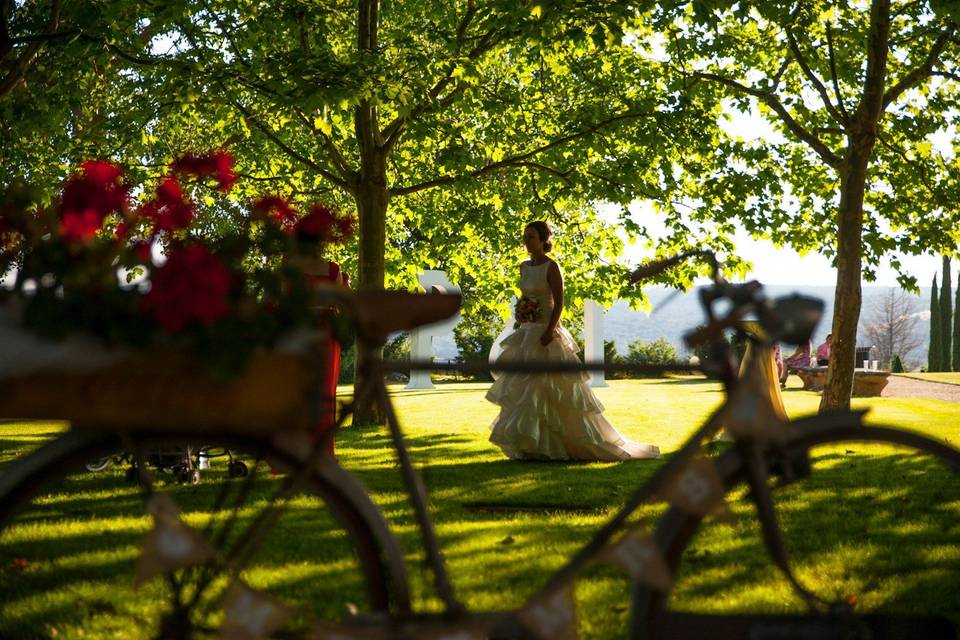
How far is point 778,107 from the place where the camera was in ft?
55.3

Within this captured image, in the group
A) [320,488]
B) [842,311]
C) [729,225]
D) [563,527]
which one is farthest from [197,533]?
[729,225]

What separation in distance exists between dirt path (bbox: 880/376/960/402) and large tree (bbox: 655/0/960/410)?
834cm

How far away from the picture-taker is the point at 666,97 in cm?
1614

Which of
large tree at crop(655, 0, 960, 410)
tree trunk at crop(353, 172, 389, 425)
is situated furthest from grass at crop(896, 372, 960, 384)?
tree trunk at crop(353, 172, 389, 425)

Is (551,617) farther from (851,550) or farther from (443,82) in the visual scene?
(443,82)

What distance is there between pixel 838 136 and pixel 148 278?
16.8 metres

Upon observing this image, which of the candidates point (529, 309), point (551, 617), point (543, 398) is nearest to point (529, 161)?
point (529, 309)

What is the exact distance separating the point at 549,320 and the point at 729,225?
24.5 ft

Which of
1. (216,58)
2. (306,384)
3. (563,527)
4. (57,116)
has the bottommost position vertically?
(563,527)

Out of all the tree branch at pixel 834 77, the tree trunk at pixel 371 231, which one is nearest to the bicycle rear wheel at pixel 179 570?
the tree trunk at pixel 371 231

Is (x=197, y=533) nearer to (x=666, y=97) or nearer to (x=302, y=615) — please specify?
(x=302, y=615)

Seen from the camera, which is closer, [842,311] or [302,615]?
[302,615]

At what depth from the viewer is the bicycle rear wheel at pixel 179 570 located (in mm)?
2668

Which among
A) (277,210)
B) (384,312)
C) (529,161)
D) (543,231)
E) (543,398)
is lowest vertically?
(543,398)
